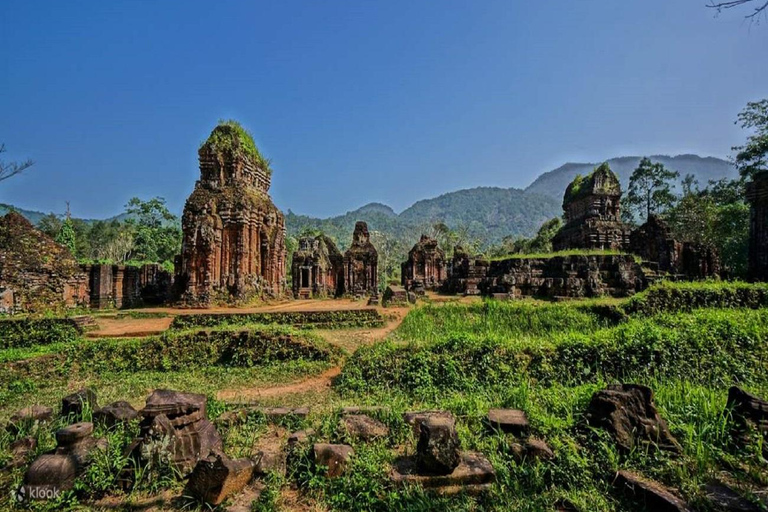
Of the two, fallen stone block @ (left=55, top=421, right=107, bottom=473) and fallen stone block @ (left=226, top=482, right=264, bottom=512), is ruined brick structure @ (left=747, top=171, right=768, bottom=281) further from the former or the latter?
fallen stone block @ (left=55, top=421, right=107, bottom=473)

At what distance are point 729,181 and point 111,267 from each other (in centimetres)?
4675

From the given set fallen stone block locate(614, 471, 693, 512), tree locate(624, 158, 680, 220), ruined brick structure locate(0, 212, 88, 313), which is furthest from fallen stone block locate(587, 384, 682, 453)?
tree locate(624, 158, 680, 220)

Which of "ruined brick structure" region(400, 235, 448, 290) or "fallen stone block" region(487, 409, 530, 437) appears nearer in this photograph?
"fallen stone block" region(487, 409, 530, 437)

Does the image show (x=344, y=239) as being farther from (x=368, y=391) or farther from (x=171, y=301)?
(x=368, y=391)

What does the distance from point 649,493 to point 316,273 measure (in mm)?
21494

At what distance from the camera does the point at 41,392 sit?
6.71 m

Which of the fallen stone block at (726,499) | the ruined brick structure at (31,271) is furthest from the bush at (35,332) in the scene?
the fallen stone block at (726,499)

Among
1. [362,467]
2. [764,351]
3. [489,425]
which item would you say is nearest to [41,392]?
[362,467]

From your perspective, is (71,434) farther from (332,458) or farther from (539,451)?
(539,451)

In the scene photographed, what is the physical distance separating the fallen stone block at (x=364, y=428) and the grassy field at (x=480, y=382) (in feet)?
0.33

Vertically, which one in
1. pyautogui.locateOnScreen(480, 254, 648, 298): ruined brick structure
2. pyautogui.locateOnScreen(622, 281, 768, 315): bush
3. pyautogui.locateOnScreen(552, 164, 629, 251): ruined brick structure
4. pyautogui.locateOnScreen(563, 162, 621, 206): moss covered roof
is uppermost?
pyautogui.locateOnScreen(563, 162, 621, 206): moss covered roof

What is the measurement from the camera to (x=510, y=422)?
4.07m

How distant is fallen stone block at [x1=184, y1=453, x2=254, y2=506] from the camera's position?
313cm

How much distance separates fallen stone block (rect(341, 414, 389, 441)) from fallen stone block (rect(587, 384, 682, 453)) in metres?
2.40
